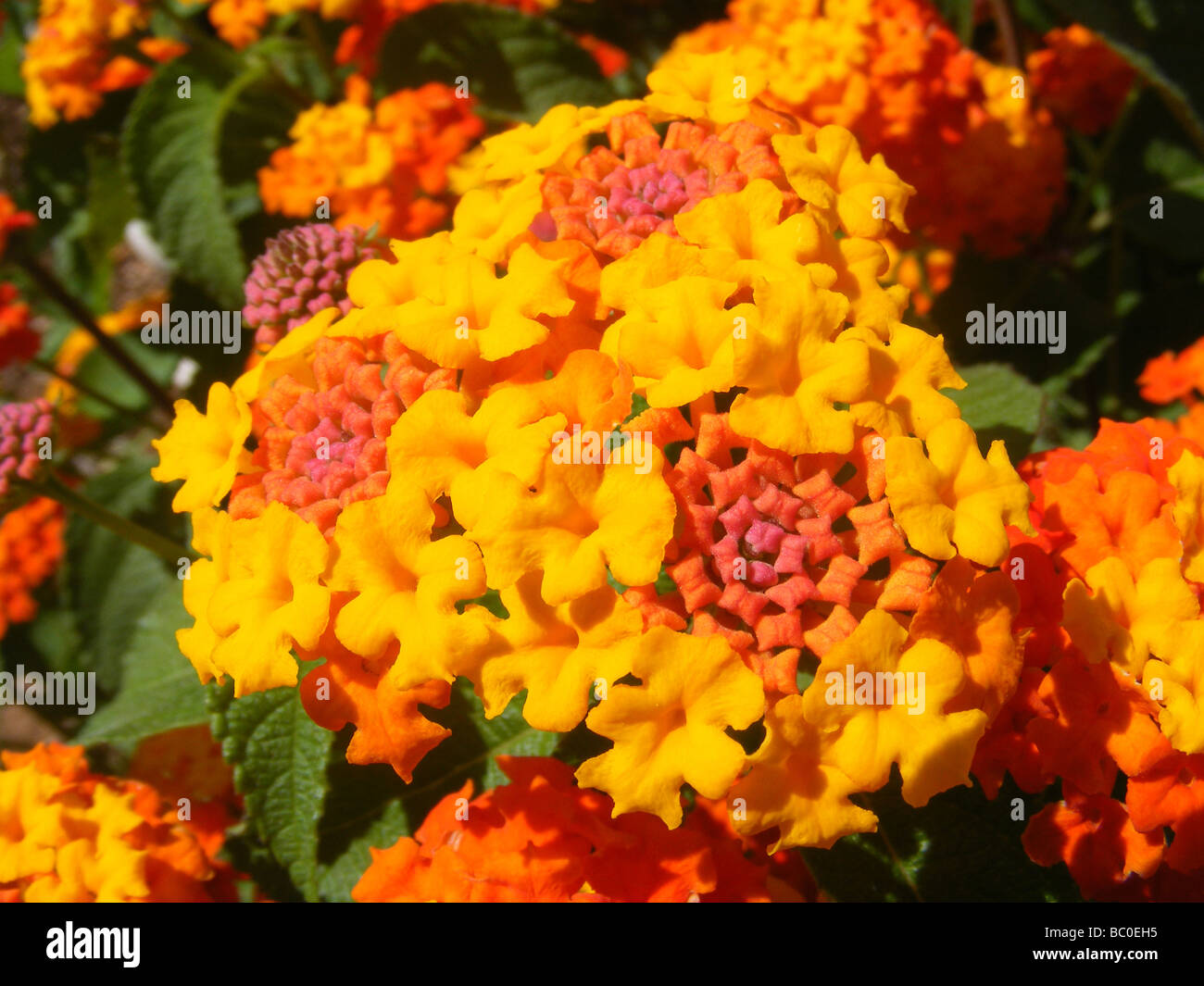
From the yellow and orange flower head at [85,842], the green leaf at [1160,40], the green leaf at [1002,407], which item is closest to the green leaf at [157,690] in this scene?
the yellow and orange flower head at [85,842]

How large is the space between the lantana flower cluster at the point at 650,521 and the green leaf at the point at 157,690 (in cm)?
49

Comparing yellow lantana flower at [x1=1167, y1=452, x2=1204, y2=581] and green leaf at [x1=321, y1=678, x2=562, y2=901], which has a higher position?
yellow lantana flower at [x1=1167, y1=452, x2=1204, y2=581]

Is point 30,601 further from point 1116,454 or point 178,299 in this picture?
point 1116,454

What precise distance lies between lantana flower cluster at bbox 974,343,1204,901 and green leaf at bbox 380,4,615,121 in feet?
4.53

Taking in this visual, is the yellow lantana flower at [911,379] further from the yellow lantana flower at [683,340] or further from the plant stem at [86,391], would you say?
the plant stem at [86,391]

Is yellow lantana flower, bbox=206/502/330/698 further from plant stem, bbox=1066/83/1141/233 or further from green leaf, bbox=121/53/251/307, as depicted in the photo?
plant stem, bbox=1066/83/1141/233

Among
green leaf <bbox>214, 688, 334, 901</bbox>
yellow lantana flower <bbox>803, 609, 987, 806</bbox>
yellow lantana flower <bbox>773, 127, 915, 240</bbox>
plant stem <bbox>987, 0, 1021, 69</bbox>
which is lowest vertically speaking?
green leaf <bbox>214, 688, 334, 901</bbox>

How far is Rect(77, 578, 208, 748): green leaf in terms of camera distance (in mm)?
1401

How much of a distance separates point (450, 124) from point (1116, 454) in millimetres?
1278

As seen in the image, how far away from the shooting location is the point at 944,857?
1.14 meters

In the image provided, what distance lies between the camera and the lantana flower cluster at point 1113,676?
3.02 feet

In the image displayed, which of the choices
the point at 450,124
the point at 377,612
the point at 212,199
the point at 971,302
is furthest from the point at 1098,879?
the point at 212,199

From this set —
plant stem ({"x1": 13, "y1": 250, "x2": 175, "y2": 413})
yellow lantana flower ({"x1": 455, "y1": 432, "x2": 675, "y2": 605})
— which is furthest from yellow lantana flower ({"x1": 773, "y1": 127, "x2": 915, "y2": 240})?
plant stem ({"x1": 13, "y1": 250, "x2": 175, "y2": 413})

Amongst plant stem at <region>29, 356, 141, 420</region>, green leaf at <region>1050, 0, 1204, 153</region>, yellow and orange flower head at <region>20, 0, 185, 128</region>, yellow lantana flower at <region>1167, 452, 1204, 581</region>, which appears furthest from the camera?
plant stem at <region>29, 356, 141, 420</region>
